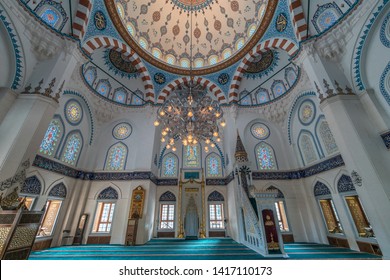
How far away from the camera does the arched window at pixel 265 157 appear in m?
7.62

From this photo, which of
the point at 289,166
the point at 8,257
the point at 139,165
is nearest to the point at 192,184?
the point at 139,165

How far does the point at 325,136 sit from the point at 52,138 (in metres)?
10.7

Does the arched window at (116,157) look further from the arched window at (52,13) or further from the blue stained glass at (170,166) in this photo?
the arched window at (52,13)

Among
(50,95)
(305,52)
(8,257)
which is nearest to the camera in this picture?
(8,257)

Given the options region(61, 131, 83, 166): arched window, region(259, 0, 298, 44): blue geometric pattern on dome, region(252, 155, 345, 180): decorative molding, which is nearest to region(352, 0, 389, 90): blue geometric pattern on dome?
region(259, 0, 298, 44): blue geometric pattern on dome

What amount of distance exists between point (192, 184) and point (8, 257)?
654 cm

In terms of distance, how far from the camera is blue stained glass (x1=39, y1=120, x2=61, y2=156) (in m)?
5.81

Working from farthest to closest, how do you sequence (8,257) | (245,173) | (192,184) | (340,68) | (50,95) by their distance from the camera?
1. (192,184)
2. (245,173)
3. (340,68)
4. (50,95)
5. (8,257)

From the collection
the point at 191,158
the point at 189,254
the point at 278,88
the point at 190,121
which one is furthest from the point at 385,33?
the point at 191,158

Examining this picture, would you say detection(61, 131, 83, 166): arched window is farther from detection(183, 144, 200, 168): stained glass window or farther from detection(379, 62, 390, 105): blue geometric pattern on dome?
detection(379, 62, 390, 105): blue geometric pattern on dome

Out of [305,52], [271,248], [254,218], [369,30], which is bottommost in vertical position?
[271,248]

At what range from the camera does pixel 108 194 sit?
7.05 meters

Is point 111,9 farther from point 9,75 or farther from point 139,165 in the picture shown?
point 139,165

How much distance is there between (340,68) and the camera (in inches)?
183
